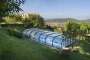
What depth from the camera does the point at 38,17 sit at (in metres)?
43.8

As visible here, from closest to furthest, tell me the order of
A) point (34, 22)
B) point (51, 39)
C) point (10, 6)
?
point (10, 6)
point (51, 39)
point (34, 22)

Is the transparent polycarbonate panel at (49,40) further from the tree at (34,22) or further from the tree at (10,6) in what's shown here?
the tree at (10,6)

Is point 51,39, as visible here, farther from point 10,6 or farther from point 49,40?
point 10,6

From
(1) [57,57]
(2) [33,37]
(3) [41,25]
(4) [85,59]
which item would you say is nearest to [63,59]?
(1) [57,57]

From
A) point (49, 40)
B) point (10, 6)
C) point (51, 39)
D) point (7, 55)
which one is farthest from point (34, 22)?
point (10, 6)

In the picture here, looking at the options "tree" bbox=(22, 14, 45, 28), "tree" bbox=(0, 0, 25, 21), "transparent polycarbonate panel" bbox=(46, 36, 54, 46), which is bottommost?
"transparent polycarbonate panel" bbox=(46, 36, 54, 46)

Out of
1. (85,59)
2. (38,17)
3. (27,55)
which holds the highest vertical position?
(38,17)

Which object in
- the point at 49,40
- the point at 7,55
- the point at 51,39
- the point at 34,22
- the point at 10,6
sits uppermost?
the point at 10,6

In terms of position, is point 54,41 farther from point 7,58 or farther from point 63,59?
point 7,58

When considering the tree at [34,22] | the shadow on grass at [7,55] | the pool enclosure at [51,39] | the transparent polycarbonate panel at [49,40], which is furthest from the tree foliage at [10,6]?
the tree at [34,22]

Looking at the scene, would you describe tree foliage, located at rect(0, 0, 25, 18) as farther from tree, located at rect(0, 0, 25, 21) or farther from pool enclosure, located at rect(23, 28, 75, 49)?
pool enclosure, located at rect(23, 28, 75, 49)

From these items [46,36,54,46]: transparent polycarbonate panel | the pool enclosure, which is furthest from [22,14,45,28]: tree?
[46,36,54,46]: transparent polycarbonate panel

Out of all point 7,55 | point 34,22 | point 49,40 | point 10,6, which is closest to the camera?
point 10,6

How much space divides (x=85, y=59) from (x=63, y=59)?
3278mm
